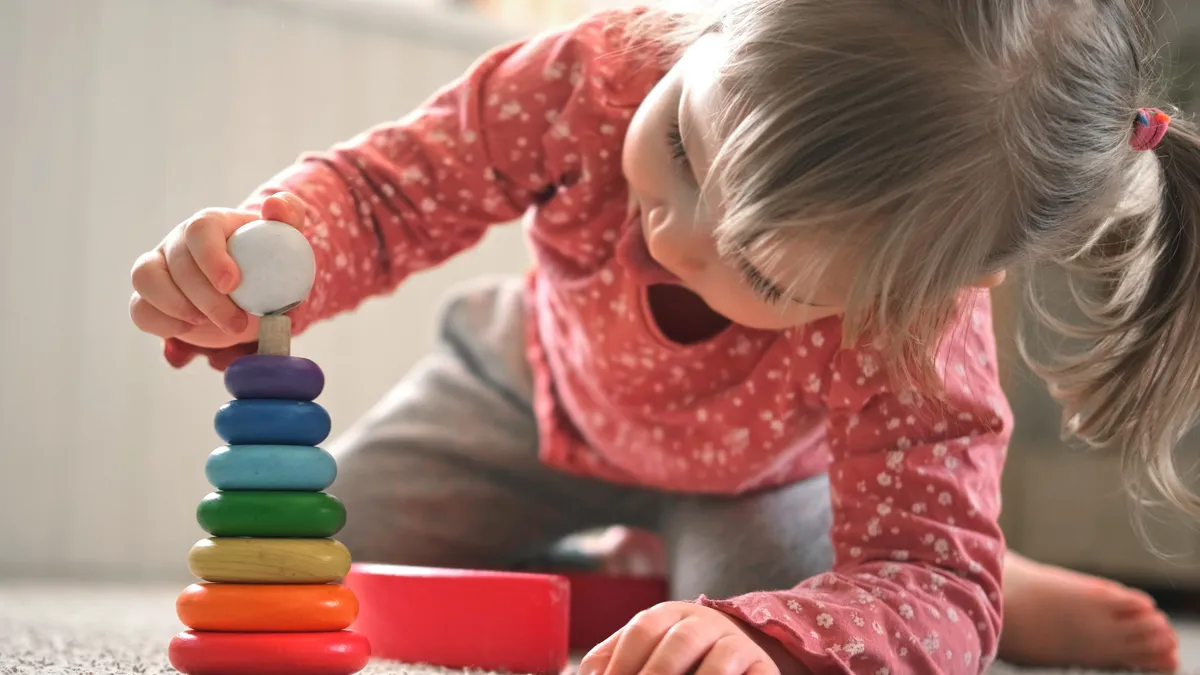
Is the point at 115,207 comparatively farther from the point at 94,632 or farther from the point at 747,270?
the point at 747,270

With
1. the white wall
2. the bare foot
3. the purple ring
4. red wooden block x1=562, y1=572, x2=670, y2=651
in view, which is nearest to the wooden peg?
the purple ring

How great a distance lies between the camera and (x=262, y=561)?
520 mm

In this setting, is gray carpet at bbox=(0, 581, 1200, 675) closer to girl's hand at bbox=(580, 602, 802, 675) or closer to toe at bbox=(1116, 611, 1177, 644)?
toe at bbox=(1116, 611, 1177, 644)

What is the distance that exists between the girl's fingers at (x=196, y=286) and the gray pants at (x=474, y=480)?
0.49m

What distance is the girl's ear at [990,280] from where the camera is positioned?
0.59m

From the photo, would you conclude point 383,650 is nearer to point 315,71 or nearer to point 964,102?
point 964,102

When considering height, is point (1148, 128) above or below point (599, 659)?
above

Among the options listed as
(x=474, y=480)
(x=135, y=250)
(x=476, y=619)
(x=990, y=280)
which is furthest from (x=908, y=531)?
(x=135, y=250)

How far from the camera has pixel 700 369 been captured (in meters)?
0.83

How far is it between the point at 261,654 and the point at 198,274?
0.60 feet

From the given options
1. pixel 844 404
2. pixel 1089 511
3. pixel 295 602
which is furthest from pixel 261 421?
pixel 1089 511

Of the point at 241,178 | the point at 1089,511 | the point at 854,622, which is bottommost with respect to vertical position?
the point at 1089,511

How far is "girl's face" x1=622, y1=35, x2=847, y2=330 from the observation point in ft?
1.92

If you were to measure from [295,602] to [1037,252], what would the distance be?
15.4 inches
